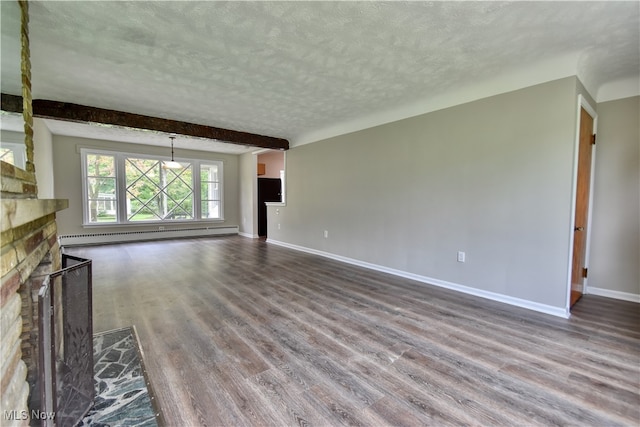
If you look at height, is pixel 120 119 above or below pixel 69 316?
above

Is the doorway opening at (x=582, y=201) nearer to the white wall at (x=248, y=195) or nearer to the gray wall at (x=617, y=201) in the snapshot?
the gray wall at (x=617, y=201)

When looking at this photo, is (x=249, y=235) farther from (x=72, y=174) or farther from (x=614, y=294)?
(x=614, y=294)

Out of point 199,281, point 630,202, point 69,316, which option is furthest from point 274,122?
point 630,202

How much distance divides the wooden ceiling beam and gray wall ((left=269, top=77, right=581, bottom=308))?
198 centimetres

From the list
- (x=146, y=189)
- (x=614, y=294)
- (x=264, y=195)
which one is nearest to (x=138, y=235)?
(x=146, y=189)

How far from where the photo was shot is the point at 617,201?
3199 millimetres

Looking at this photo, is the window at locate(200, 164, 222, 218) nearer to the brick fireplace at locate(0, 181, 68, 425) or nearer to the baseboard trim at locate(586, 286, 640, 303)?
the brick fireplace at locate(0, 181, 68, 425)

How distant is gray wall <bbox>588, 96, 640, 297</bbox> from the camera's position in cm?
310

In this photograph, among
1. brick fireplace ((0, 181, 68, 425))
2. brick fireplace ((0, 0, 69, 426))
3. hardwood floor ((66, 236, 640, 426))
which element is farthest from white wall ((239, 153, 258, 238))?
brick fireplace ((0, 181, 68, 425))

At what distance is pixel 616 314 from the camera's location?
2807 millimetres

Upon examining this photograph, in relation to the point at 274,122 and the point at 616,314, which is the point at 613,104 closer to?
the point at 616,314

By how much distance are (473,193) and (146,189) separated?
7.45m

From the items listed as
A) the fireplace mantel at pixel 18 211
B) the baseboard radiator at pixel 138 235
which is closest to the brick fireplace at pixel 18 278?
the fireplace mantel at pixel 18 211

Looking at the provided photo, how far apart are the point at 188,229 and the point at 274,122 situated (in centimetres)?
458
